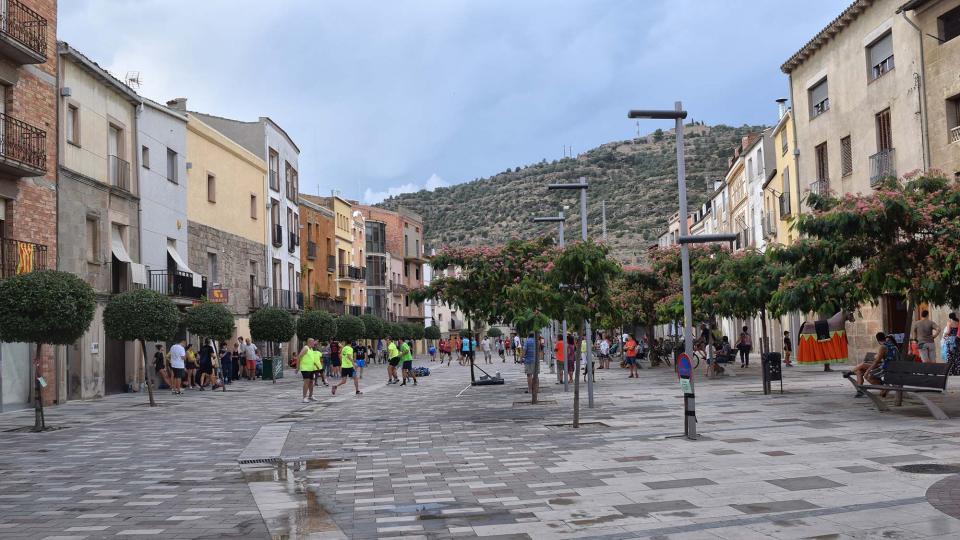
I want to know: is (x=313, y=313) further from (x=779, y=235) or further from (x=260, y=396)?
(x=779, y=235)

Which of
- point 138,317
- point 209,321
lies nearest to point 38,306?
point 138,317

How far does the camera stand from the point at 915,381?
49.2ft

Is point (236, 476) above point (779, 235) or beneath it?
beneath

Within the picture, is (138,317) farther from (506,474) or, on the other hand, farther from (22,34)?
(506,474)

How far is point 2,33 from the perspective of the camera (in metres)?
22.1

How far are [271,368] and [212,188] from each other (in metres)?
8.04

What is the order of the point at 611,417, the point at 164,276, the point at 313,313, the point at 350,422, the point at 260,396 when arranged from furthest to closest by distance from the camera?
the point at 313,313
the point at 164,276
the point at 260,396
the point at 350,422
the point at 611,417

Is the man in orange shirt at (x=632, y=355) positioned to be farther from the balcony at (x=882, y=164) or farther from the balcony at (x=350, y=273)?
the balcony at (x=350, y=273)

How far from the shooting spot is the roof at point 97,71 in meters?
26.3

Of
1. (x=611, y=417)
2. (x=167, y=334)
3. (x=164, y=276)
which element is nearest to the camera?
(x=611, y=417)

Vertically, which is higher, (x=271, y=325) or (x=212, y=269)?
(x=212, y=269)

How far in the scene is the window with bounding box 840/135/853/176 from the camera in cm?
3141

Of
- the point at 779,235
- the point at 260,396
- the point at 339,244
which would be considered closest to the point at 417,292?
the point at 260,396

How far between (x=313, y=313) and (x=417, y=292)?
54.9 ft
